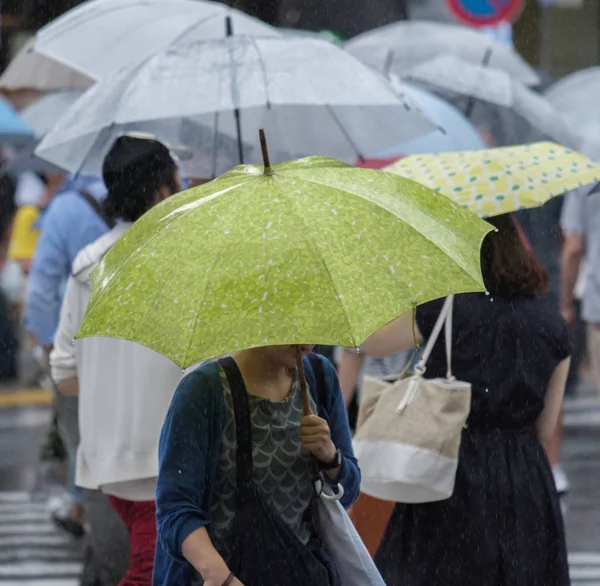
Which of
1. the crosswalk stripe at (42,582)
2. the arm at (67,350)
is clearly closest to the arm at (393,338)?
the arm at (67,350)

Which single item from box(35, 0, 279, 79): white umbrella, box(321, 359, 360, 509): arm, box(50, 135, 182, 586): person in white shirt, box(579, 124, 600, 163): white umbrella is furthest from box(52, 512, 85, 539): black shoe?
box(321, 359, 360, 509): arm

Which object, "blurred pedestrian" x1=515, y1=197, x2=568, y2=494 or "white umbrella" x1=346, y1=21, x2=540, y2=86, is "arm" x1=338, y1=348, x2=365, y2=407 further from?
"white umbrella" x1=346, y1=21, x2=540, y2=86

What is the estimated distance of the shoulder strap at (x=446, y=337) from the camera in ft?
16.6

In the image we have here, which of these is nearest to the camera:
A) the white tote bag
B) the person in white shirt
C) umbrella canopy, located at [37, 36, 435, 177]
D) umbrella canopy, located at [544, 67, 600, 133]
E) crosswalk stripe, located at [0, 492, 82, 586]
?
the white tote bag

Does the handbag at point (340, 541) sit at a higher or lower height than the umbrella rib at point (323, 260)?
lower

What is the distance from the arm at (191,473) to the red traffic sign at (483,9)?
14314 millimetres

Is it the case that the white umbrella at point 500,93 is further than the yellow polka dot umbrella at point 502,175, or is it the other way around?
the white umbrella at point 500,93

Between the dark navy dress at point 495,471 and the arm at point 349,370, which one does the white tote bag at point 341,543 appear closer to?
the dark navy dress at point 495,471

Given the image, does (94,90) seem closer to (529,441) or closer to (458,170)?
(458,170)

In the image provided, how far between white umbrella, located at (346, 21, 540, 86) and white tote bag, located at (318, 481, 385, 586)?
283 inches

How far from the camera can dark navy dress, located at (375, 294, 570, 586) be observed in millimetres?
5113

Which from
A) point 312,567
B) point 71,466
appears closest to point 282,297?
point 312,567

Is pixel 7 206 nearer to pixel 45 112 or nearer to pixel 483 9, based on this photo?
pixel 45 112

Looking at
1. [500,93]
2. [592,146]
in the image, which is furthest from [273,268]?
[592,146]
